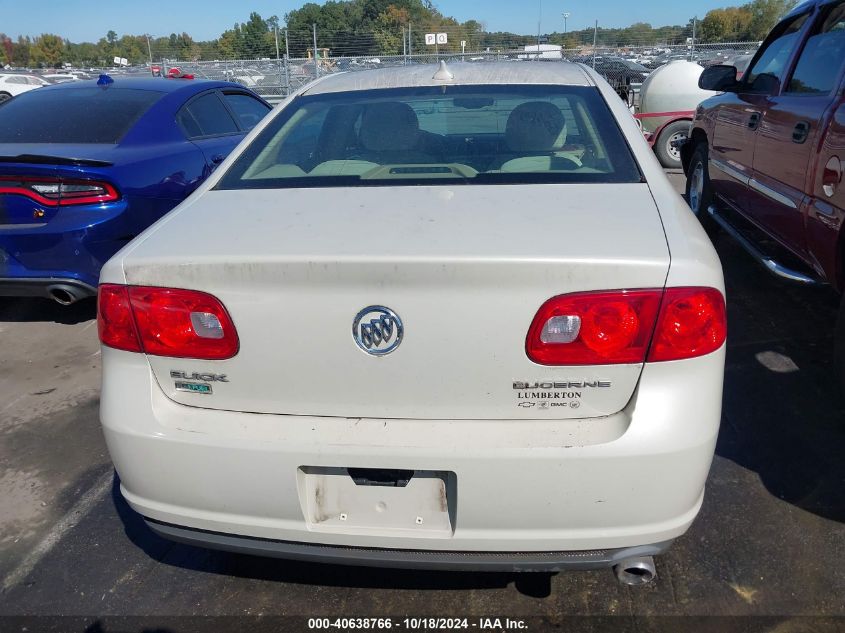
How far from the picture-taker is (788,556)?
8.14ft

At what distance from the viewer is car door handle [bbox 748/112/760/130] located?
440cm

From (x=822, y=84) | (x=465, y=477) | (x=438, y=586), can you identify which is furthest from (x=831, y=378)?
(x=465, y=477)

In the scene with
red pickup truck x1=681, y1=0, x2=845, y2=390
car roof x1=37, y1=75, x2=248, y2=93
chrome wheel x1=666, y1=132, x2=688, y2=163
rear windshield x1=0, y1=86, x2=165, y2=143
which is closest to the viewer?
red pickup truck x1=681, y1=0, x2=845, y2=390

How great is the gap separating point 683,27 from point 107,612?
95.9 feet

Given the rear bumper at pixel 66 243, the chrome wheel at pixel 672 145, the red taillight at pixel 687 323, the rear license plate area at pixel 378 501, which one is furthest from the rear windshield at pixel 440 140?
the chrome wheel at pixel 672 145

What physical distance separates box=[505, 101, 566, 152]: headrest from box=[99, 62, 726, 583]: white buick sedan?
0.65m

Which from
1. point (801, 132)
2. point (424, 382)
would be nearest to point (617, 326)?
point (424, 382)

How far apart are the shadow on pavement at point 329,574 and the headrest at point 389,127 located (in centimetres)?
161

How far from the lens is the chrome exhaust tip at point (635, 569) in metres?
1.95

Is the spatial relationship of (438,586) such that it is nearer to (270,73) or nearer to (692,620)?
(692,620)

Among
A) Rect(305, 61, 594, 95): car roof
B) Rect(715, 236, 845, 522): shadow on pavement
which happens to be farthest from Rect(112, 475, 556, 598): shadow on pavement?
Rect(305, 61, 594, 95): car roof

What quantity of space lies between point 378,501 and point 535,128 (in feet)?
5.31

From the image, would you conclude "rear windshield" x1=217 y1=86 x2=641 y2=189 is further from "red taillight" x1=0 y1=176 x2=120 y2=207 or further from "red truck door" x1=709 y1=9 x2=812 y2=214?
"red truck door" x1=709 y1=9 x2=812 y2=214

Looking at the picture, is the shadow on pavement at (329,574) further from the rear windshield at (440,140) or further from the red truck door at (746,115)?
the red truck door at (746,115)
